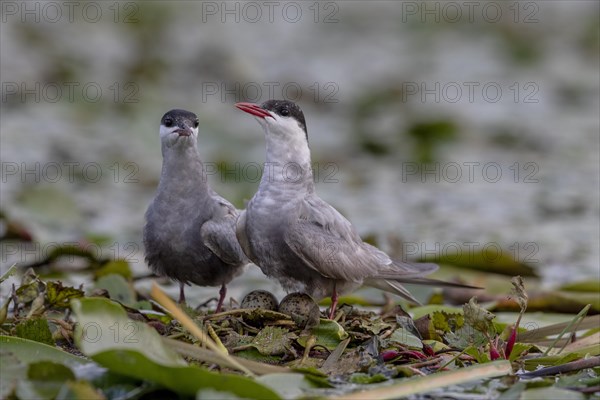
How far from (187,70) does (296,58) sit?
7.94ft

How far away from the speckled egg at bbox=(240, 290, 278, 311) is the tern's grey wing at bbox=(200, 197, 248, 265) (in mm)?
473

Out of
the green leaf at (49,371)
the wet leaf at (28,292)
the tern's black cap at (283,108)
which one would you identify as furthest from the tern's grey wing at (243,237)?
the green leaf at (49,371)

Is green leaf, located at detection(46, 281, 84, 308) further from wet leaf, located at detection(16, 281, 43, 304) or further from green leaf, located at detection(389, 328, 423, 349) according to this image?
green leaf, located at detection(389, 328, 423, 349)

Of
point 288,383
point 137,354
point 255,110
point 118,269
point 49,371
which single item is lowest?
point 118,269

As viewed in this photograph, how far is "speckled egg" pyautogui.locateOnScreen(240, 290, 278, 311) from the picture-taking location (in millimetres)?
4695

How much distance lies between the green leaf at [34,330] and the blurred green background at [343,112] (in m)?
2.55

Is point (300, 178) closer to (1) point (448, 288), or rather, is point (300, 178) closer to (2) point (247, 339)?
(2) point (247, 339)

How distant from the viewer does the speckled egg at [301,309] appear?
4547 mm

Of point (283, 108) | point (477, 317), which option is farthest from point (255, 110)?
point (477, 317)

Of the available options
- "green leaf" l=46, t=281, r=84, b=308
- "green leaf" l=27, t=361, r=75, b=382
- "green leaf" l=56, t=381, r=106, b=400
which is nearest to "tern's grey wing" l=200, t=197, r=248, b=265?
"green leaf" l=46, t=281, r=84, b=308

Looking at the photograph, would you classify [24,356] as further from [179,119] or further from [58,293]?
[179,119]

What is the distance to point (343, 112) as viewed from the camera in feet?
44.7

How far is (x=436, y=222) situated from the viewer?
8992mm

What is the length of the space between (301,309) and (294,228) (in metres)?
0.43
